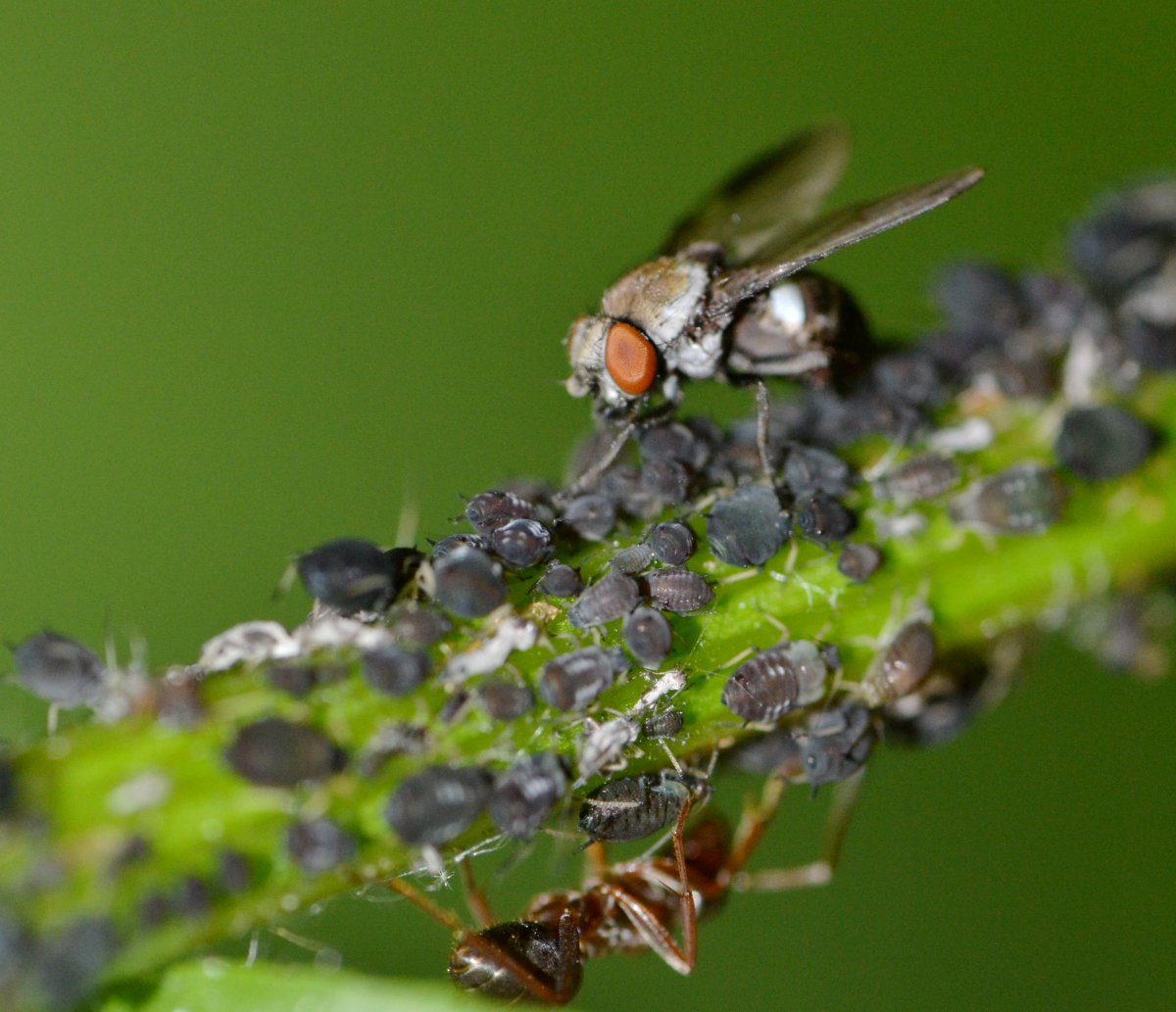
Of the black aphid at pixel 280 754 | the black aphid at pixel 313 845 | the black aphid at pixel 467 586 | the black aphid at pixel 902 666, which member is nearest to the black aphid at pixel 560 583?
the black aphid at pixel 467 586

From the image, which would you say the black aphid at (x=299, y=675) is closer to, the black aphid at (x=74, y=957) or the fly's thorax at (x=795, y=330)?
the black aphid at (x=74, y=957)

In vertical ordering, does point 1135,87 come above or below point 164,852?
above

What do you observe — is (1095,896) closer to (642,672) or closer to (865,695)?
(865,695)

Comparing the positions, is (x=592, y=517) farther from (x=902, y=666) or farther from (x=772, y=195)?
(x=772, y=195)

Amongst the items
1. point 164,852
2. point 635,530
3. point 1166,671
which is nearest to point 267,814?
point 164,852

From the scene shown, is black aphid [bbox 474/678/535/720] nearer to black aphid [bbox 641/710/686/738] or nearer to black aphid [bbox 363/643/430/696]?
black aphid [bbox 363/643/430/696]

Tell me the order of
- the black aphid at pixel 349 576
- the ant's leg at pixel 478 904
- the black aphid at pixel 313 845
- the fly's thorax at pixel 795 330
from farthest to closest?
1. the fly's thorax at pixel 795 330
2. the ant's leg at pixel 478 904
3. the black aphid at pixel 349 576
4. the black aphid at pixel 313 845

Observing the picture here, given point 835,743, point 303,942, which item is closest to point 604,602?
point 835,743
